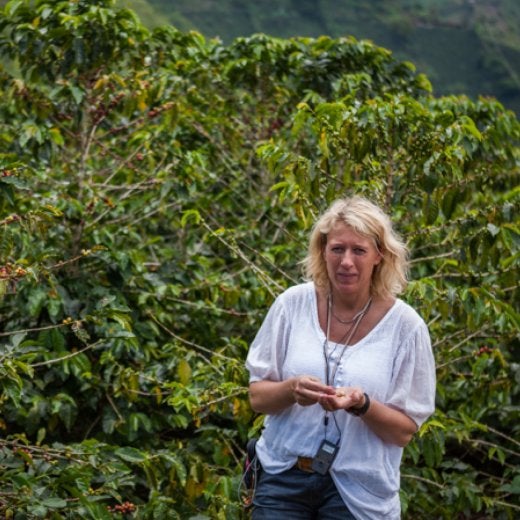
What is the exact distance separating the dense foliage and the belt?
1079 mm

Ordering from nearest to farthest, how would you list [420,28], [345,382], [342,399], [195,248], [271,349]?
1. [342,399]
2. [345,382]
3. [271,349]
4. [195,248]
5. [420,28]

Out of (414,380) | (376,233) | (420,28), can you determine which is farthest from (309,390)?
(420,28)

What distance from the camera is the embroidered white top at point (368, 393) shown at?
2.68m

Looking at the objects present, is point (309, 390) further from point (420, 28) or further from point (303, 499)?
point (420, 28)

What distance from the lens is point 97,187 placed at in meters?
5.64

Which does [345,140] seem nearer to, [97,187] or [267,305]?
[267,305]

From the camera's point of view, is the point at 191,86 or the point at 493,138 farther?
the point at 191,86

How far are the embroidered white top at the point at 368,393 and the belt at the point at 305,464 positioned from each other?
0.04 ft

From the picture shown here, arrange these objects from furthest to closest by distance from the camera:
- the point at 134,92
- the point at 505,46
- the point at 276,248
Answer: the point at 505,46 → the point at 134,92 → the point at 276,248

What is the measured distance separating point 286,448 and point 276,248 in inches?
100

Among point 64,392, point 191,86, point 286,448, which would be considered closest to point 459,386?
point 64,392

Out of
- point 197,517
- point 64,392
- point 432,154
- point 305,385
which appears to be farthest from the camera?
point 64,392

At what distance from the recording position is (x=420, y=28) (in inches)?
1933

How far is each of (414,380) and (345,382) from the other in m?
0.21
